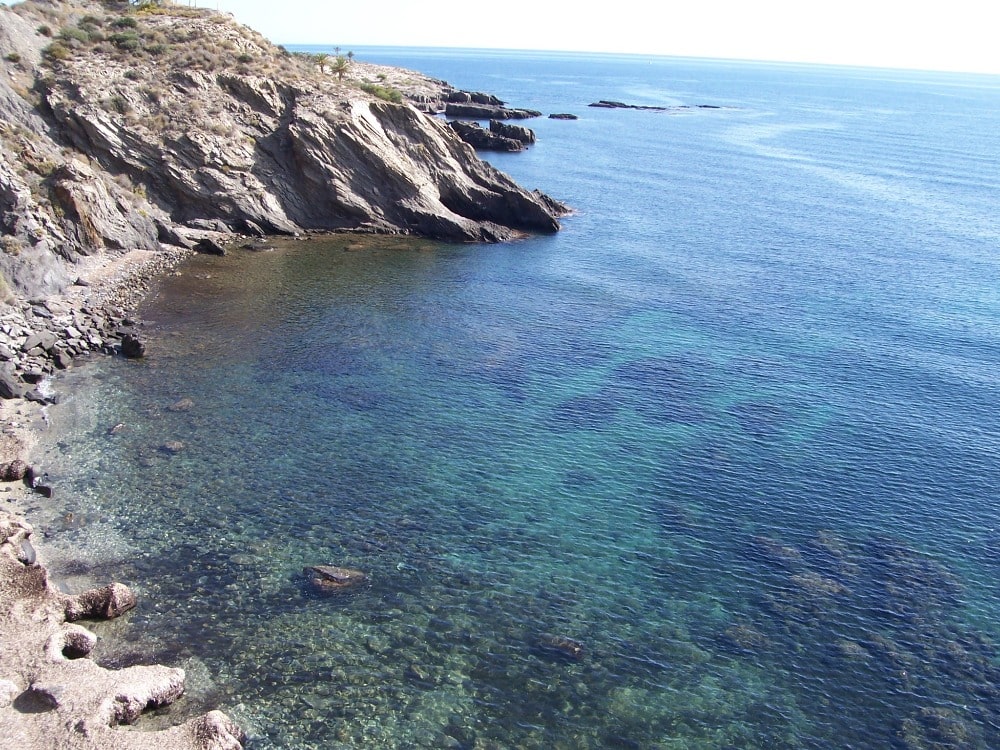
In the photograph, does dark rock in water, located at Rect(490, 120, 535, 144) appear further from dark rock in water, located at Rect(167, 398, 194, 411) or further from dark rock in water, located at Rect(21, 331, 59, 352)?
dark rock in water, located at Rect(167, 398, 194, 411)

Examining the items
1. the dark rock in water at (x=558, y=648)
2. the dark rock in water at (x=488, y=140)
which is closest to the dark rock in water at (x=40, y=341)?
the dark rock in water at (x=558, y=648)

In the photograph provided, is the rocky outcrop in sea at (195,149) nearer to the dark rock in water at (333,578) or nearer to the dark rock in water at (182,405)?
the dark rock in water at (182,405)

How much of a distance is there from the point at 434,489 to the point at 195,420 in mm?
14380

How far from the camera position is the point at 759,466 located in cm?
4138

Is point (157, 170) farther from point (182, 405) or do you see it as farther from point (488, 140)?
point (488, 140)

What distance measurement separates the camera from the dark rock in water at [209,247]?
68938 mm

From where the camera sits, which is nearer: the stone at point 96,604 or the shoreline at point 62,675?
the shoreline at point 62,675

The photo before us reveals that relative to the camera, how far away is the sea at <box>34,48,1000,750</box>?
87.3 ft

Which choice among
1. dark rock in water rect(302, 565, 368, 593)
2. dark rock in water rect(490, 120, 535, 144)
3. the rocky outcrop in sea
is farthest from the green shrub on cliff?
dark rock in water rect(302, 565, 368, 593)

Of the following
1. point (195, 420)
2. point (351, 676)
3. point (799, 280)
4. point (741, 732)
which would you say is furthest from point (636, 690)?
point (799, 280)

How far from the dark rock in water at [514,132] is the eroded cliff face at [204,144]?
54739 mm

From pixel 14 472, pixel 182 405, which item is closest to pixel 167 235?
pixel 182 405

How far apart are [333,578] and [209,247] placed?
46819 millimetres

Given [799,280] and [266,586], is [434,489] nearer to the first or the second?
[266,586]
